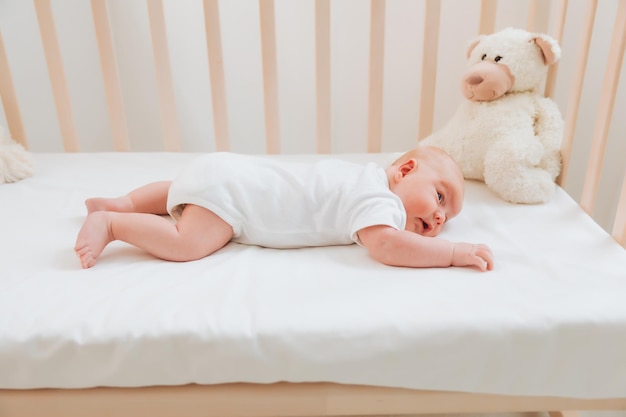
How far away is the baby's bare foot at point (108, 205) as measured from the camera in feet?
3.61

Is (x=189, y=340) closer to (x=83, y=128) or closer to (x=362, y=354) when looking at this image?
(x=362, y=354)

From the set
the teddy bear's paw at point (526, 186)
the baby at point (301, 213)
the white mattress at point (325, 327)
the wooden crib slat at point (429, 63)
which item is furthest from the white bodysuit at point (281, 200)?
the wooden crib slat at point (429, 63)

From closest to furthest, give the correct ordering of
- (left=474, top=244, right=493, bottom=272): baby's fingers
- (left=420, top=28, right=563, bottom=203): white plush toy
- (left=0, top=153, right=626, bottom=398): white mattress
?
(left=0, top=153, right=626, bottom=398): white mattress, (left=474, top=244, right=493, bottom=272): baby's fingers, (left=420, top=28, right=563, bottom=203): white plush toy

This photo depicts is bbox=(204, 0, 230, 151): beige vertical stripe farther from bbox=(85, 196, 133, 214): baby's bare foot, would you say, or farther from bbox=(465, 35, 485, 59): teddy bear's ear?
bbox=(465, 35, 485, 59): teddy bear's ear

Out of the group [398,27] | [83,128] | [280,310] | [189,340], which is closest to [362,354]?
[280,310]

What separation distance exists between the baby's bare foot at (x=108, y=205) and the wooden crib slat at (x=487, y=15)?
0.86 metres

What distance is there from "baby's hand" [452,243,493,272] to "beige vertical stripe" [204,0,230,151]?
671 mm

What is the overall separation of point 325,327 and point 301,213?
0.27 metres

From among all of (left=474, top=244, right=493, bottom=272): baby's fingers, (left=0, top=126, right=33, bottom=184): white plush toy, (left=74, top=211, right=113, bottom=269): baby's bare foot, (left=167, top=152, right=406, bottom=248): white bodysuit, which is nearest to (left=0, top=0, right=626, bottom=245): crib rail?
(left=0, top=126, right=33, bottom=184): white plush toy

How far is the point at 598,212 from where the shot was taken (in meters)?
1.61

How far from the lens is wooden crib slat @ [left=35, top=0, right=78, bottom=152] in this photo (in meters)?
1.32

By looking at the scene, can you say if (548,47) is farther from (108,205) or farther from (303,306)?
(108,205)

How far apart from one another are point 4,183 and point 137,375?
675mm

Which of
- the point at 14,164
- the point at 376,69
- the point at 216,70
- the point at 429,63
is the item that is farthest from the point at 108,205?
the point at 429,63
